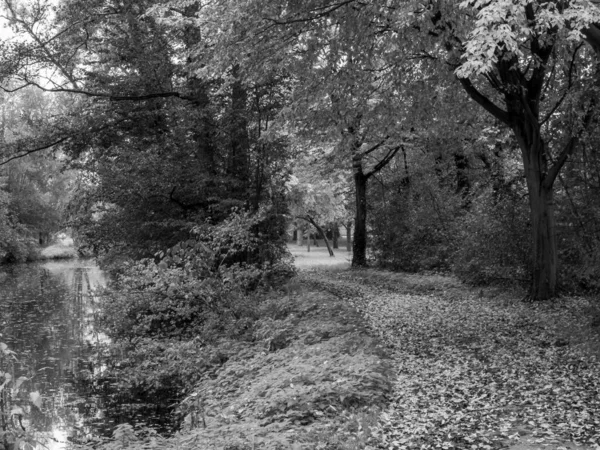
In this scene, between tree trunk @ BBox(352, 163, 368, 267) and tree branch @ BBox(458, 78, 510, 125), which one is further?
tree trunk @ BBox(352, 163, 368, 267)

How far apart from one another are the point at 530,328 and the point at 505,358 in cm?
214

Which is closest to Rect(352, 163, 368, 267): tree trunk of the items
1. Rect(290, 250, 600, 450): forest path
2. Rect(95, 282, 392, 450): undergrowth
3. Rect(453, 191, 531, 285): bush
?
Rect(453, 191, 531, 285): bush

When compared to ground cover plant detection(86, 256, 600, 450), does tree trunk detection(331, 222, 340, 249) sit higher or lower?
higher

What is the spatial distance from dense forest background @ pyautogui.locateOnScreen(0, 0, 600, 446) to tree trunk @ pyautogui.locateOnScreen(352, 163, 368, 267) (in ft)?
0.20

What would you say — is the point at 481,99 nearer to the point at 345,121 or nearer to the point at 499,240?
the point at 345,121

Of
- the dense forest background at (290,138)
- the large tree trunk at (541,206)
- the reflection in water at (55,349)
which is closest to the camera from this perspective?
the reflection in water at (55,349)

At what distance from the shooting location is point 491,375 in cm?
741

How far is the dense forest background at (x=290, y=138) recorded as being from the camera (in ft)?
34.6

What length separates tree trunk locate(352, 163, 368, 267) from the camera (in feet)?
77.2

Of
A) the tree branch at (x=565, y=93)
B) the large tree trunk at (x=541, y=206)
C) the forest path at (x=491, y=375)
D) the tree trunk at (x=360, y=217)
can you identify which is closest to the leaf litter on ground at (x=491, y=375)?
the forest path at (x=491, y=375)

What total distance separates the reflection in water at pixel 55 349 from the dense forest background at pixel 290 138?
976 millimetres

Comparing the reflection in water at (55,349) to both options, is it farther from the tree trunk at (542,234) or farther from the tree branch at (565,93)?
the tree branch at (565,93)

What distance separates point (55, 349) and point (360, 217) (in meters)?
13.3

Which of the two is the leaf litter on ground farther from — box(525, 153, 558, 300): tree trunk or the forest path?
box(525, 153, 558, 300): tree trunk
